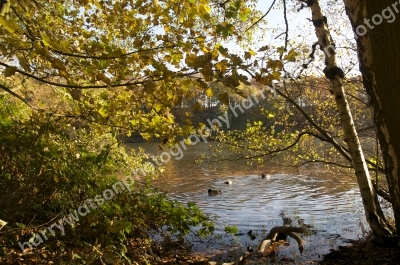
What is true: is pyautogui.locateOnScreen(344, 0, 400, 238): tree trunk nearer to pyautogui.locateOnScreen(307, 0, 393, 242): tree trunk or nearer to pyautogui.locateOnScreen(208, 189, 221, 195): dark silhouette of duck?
pyautogui.locateOnScreen(307, 0, 393, 242): tree trunk

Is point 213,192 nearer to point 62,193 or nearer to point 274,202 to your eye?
point 274,202

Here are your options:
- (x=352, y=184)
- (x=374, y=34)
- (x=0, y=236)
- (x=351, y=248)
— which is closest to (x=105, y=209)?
(x=0, y=236)

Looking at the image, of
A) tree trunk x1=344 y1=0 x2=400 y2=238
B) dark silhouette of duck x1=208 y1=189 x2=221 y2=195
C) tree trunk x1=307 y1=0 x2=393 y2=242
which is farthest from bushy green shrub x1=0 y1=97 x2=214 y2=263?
dark silhouette of duck x1=208 y1=189 x2=221 y2=195

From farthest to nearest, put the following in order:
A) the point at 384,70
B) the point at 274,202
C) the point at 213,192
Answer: the point at 213,192, the point at 274,202, the point at 384,70

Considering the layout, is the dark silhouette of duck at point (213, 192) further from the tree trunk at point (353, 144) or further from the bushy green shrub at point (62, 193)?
the tree trunk at point (353, 144)

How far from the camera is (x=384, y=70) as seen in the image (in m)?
2.66

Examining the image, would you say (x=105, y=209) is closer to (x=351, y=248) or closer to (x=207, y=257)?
(x=207, y=257)

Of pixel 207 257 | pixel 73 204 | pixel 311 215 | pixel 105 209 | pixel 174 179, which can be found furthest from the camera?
pixel 174 179

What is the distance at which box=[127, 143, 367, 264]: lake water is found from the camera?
830cm

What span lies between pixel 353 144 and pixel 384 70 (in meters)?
2.60

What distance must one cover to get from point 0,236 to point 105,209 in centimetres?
129

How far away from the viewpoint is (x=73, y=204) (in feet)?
16.3

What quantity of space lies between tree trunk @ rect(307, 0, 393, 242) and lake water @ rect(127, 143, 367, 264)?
1.89 m

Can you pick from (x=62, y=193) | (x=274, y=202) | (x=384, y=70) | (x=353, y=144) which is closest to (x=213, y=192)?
(x=274, y=202)
